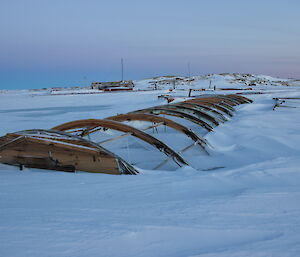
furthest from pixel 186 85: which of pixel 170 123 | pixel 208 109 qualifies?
pixel 170 123

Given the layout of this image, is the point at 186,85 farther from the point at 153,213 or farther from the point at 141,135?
the point at 153,213

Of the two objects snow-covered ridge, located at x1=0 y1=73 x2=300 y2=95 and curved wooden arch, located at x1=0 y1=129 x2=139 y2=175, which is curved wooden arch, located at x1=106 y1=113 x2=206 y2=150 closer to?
curved wooden arch, located at x1=0 y1=129 x2=139 y2=175

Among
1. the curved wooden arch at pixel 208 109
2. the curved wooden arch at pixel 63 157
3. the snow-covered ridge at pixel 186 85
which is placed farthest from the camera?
the snow-covered ridge at pixel 186 85

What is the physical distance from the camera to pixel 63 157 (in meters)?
4.55

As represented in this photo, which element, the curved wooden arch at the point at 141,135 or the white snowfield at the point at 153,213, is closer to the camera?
the white snowfield at the point at 153,213

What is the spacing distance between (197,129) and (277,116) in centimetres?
356

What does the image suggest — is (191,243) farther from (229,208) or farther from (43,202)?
(43,202)

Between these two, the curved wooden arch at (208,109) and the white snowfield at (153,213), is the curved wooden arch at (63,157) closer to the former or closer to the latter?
the white snowfield at (153,213)

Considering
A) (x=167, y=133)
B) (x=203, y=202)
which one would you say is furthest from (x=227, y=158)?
(x=203, y=202)

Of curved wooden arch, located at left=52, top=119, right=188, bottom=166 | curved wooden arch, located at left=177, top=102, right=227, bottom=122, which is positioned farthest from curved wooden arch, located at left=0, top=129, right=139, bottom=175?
curved wooden arch, located at left=177, top=102, right=227, bottom=122

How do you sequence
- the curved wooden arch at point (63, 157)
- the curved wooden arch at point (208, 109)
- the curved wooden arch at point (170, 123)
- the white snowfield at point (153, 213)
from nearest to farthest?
the white snowfield at point (153, 213) → the curved wooden arch at point (63, 157) → the curved wooden arch at point (170, 123) → the curved wooden arch at point (208, 109)

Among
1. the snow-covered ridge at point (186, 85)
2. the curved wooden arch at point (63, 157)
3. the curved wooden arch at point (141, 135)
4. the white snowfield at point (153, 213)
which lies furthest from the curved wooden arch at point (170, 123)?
the snow-covered ridge at point (186, 85)

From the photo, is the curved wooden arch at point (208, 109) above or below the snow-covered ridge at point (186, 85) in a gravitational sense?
below

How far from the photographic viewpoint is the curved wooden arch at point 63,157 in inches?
179
